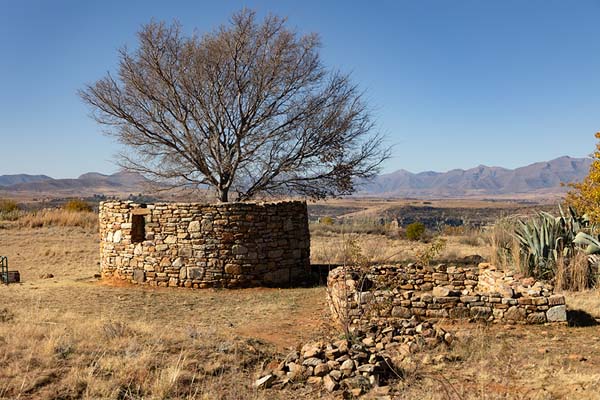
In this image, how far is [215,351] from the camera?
6379 millimetres

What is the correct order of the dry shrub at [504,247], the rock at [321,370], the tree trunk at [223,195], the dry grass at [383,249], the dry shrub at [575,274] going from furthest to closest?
the dry grass at [383,249]
the tree trunk at [223,195]
the dry shrub at [504,247]
the dry shrub at [575,274]
the rock at [321,370]

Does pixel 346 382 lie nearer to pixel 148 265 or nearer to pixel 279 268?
pixel 279 268

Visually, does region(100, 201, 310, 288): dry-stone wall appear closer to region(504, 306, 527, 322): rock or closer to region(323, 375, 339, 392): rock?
region(504, 306, 527, 322): rock

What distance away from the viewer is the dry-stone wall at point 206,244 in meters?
11.7

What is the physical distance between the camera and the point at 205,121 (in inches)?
580

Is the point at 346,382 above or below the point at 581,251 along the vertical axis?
below

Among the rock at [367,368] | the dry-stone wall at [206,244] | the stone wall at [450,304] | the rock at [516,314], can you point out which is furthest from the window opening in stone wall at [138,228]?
the rock at [516,314]

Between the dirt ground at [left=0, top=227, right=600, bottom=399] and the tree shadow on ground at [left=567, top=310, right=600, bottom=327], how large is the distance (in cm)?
3

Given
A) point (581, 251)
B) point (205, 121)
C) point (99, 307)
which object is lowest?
point (99, 307)

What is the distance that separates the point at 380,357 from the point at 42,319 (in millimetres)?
5481

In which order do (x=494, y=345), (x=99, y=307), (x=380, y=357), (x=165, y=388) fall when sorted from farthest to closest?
1. (x=99, y=307)
2. (x=494, y=345)
3. (x=380, y=357)
4. (x=165, y=388)

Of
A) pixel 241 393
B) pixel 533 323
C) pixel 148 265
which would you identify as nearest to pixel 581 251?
pixel 533 323

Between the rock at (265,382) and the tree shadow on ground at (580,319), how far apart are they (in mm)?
5069

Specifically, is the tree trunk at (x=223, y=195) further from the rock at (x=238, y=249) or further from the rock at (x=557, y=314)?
the rock at (x=557, y=314)
